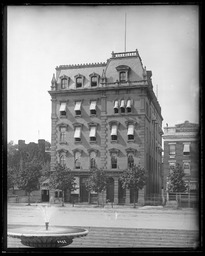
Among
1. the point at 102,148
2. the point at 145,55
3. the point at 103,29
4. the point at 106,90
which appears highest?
the point at 103,29

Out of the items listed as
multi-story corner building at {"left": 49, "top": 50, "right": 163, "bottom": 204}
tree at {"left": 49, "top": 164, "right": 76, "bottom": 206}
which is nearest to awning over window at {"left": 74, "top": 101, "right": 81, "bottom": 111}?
multi-story corner building at {"left": 49, "top": 50, "right": 163, "bottom": 204}

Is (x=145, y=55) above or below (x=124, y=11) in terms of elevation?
below

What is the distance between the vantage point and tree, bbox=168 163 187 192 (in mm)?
6879

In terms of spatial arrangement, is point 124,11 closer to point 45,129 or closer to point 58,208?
point 45,129

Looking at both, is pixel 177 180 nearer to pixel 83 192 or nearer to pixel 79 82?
pixel 83 192

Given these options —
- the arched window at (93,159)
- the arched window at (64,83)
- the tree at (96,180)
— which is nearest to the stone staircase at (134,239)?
the tree at (96,180)

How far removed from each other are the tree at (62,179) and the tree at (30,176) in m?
0.28

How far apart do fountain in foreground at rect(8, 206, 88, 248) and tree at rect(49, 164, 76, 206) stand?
2.43 feet

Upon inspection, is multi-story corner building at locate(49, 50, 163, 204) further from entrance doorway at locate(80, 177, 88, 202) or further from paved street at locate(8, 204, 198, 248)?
paved street at locate(8, 204, 198, 248)

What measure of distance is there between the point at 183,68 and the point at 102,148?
2.11 m

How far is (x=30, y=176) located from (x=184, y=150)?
289 centimetres

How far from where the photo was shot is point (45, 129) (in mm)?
7207

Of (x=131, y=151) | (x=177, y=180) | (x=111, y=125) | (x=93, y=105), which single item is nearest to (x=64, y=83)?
(x=93, y=105)

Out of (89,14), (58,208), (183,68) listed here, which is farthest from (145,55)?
(58,208)
